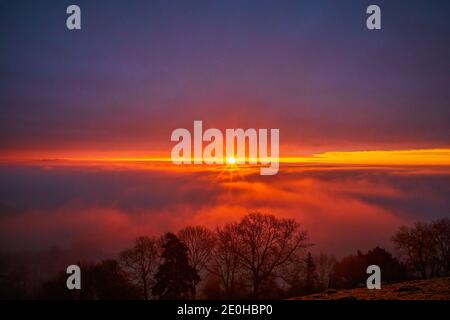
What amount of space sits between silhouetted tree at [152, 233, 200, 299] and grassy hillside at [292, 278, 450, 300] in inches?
378

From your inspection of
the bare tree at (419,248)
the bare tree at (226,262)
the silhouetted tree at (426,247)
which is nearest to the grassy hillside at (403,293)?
the bare tree at (226,262)

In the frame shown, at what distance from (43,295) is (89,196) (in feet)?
427

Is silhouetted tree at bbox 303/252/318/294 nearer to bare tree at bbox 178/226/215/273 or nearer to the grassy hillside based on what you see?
the grassy hillside

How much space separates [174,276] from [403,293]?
15.5 metres

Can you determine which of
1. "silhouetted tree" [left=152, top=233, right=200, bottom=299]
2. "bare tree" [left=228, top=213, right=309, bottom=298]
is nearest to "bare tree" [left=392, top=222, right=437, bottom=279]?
"bare tree" [left=228, top=213, right=309, bottom=298]

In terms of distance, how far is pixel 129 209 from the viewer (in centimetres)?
13288

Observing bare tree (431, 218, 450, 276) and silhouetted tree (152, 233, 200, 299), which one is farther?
bare tree (431, 218, 450, 276)

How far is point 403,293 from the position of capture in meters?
20.3

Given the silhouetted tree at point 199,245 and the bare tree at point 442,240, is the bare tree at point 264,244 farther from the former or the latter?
the bare tree at point 442,240

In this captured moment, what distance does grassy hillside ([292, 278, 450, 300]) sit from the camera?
19.2 m

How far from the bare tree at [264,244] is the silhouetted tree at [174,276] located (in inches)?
233

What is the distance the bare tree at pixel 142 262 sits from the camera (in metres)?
32.8
